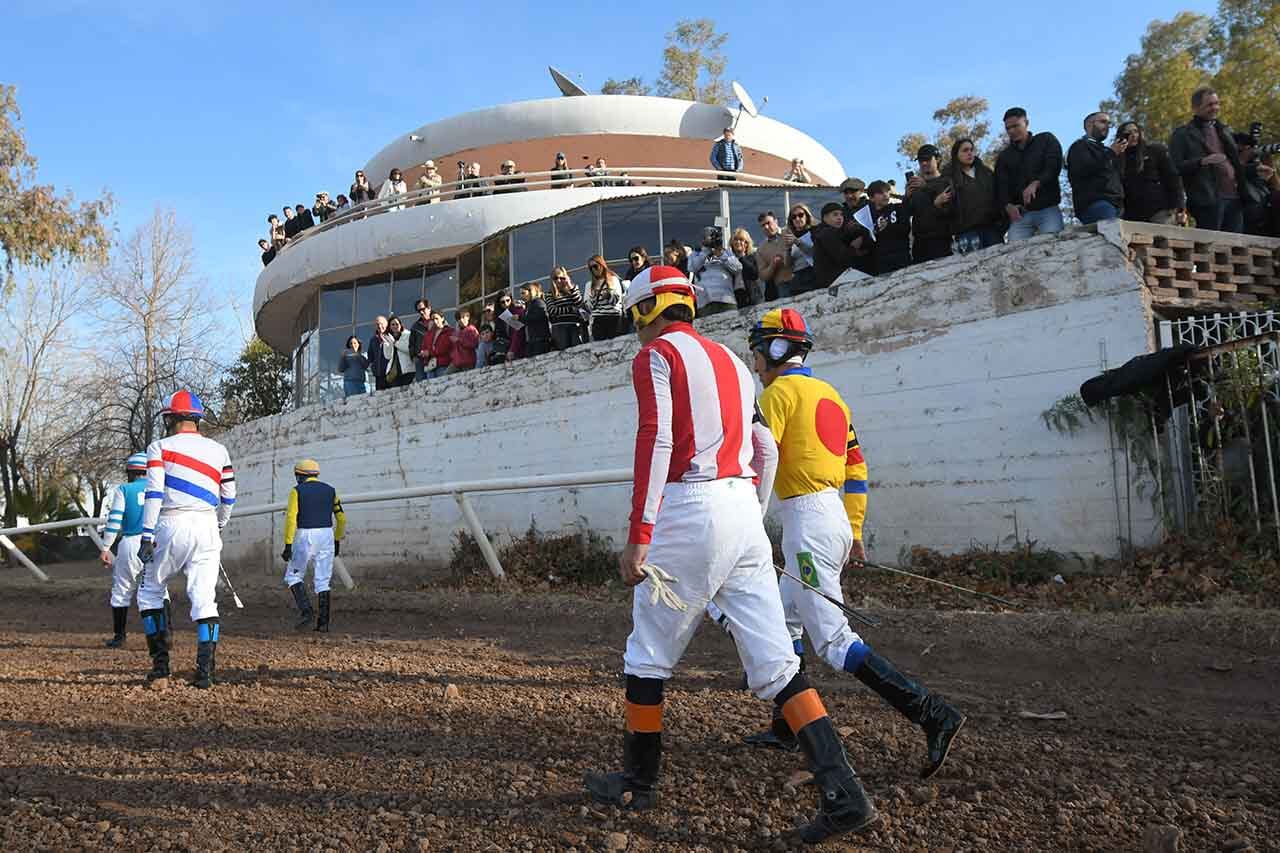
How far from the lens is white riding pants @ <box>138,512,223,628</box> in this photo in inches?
272

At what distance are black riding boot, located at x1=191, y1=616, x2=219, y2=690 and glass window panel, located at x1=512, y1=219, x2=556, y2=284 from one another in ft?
42.1

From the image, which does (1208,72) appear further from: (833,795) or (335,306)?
(833,795)

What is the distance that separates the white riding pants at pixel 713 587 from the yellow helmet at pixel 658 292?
Answer: 785 millimetres

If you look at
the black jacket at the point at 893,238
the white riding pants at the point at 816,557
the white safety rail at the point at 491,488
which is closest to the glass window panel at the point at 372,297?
the white safety rail at the point at 491,488

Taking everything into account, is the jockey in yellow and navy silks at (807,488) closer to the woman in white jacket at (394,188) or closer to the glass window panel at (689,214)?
the glass window panel at (689,214)

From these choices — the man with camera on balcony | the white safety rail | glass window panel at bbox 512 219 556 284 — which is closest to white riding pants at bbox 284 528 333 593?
the white safety rail

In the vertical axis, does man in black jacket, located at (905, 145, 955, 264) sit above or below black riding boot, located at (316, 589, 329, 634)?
above

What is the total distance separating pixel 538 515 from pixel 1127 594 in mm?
7434

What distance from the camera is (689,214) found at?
57.9 ft

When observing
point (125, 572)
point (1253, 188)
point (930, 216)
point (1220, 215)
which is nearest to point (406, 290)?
point (125, 572)

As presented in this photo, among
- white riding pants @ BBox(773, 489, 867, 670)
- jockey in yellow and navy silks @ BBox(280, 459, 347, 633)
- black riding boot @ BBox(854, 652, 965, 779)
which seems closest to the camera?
black riding boot @ BBox(854, 652, 965, 779)

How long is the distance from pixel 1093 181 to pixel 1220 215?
5.16ft

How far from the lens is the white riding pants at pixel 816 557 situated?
4.38m

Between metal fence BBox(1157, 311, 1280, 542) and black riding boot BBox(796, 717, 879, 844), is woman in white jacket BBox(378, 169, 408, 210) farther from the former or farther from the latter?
black riding boot BBox(796, 717, 879, 844)
